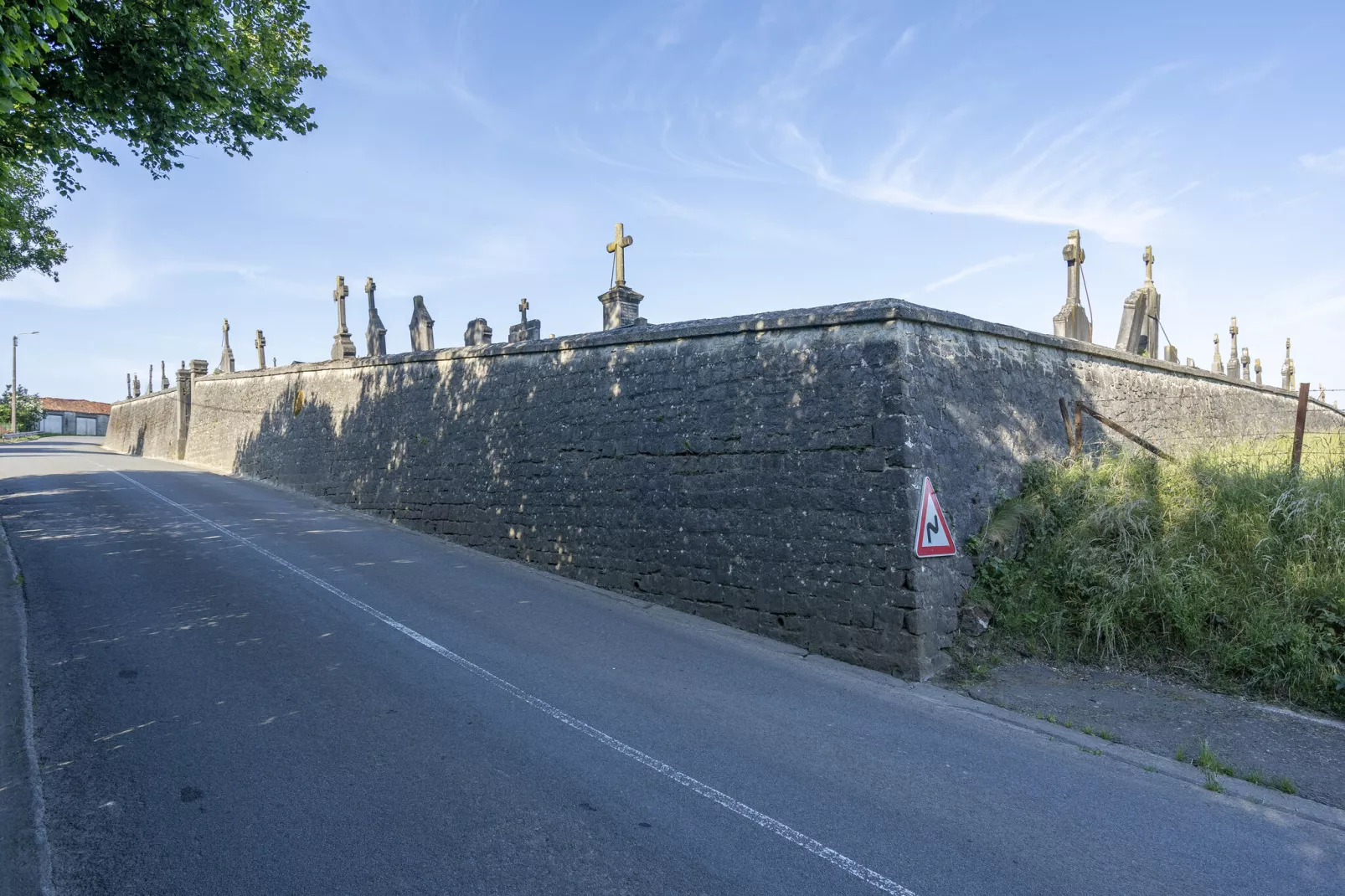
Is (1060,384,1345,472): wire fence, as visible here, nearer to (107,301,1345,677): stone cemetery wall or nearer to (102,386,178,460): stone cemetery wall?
(107,301,1345,677): stone cemetery wall

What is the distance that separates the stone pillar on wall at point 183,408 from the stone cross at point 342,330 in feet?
47.3

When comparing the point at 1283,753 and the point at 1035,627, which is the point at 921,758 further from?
the point at 1035,627

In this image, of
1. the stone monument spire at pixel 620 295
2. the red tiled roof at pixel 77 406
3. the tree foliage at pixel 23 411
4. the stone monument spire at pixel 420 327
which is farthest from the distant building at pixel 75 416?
the stone monument spire at pixel 620 295

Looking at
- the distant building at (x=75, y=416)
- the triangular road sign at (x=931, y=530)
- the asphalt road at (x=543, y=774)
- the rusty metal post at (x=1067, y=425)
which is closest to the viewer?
the asphalt road at (x=543, y=774)

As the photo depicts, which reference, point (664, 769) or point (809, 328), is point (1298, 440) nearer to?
point (809, 328)

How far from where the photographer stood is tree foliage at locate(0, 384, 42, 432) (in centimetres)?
5775

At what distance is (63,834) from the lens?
362 cm

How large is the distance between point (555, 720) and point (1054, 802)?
10.5 feet

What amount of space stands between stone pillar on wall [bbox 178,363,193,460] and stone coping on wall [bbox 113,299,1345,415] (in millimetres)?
20871

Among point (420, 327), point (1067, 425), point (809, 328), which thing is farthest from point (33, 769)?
point (420, 327)

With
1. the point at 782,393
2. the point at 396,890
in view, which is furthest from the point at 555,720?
the point at 782,393

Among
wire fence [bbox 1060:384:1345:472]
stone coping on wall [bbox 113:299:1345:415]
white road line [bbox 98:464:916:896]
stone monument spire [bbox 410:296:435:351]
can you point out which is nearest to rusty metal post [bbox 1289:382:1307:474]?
wire fence [bbox 1060:384:1345:472]

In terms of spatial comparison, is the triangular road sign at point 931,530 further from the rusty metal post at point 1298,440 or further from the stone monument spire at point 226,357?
the stone monument spire at point 226,357

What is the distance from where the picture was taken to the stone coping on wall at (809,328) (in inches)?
306
